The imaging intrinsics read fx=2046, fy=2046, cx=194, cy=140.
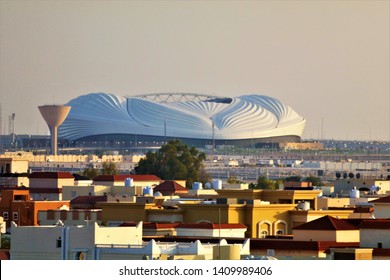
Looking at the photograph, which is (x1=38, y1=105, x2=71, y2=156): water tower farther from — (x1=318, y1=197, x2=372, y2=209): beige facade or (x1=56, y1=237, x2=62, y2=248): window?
(x1=56, y1=237, x2=62, y2=248): window

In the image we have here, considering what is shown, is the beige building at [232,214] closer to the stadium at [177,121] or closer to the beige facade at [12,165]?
the beige facade at [12,165]

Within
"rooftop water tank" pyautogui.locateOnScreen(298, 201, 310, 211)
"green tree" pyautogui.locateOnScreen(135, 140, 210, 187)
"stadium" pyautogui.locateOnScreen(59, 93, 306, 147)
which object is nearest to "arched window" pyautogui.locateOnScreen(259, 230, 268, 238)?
"rooftop water tank" pyautogui.locateOnScreen(298, 201, 310, 211)

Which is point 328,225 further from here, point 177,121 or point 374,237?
point 177,121

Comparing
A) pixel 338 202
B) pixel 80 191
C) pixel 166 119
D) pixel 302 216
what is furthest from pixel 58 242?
pixel 166 119

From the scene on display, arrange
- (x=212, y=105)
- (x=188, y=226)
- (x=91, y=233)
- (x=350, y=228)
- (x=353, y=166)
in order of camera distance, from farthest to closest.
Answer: (x=212, y=105) → (x=353, y=166) → (x=188, y=226) → (x=350, y=228) → (x=91, y=233)

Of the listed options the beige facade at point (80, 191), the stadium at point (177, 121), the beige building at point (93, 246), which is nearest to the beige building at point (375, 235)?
the beige building at point (93, 246)

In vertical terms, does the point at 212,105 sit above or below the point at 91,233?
above

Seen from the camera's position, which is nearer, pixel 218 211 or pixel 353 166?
pixel 218 211
